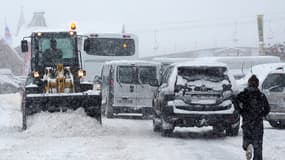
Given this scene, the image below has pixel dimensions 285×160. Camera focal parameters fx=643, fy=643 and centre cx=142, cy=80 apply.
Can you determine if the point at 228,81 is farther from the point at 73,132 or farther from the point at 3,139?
the point at 3,139

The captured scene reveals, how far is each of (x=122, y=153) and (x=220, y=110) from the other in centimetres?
363

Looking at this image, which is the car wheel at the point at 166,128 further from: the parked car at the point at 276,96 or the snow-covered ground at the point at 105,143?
the parked car at the point at 276,96

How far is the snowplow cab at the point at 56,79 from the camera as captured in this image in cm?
1596

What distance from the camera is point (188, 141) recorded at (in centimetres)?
1462

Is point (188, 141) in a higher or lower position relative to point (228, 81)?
lower

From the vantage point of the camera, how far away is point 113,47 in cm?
2948

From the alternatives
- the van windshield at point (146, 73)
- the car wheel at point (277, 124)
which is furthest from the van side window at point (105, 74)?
the car wheel at point (277, 124)

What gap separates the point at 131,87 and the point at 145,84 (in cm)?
50

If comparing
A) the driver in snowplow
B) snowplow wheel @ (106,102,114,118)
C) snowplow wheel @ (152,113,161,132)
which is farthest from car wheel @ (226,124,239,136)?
snowplow wheel @ (106,102,114,118)

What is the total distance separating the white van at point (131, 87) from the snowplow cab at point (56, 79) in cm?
406

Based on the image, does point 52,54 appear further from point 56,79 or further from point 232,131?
point 232,131

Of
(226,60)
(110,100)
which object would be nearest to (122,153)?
(110,100)

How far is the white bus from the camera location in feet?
96.1

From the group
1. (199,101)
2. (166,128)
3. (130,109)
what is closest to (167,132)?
(166,128)
